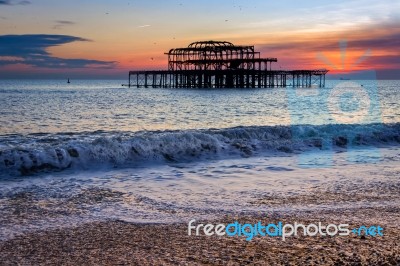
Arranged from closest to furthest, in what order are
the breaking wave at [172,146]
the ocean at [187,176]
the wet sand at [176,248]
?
1. the wet sand at [176,248]
2. the ocean at [187,176]
3. the breaking wave at [172,146]

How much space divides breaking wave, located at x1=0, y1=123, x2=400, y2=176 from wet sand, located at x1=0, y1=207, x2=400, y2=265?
557 cm

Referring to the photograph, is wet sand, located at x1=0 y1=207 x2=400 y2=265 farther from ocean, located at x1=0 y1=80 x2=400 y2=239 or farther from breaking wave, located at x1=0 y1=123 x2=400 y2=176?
breaking wave, located at x1=0 y1=123 x2=400 y2=176

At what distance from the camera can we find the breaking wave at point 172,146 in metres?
11.8

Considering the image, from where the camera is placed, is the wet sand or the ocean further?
the ocean

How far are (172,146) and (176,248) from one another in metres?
8.71

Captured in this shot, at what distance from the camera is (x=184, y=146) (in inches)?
564

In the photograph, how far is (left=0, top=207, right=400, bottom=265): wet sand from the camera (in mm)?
5012

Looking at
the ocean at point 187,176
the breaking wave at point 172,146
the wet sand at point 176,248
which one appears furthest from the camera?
the breaking wave at point 172,146

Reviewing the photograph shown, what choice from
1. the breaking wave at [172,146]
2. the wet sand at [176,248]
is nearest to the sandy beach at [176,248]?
the wet sand at [176,248]

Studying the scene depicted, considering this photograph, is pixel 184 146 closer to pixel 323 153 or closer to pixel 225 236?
pixel 323 153

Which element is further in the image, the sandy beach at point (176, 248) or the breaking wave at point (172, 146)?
the breaking wave at point (172, 146)

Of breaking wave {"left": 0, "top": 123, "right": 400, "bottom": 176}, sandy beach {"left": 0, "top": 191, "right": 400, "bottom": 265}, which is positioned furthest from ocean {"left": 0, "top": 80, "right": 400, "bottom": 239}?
sandy beach {"left": 0, "top": 191, "right": 400, "bottom": 265}

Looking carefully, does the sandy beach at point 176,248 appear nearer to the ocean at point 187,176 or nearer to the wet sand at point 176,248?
the wet sand at point 176,248

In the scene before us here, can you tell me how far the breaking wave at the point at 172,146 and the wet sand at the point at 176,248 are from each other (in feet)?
18.3
